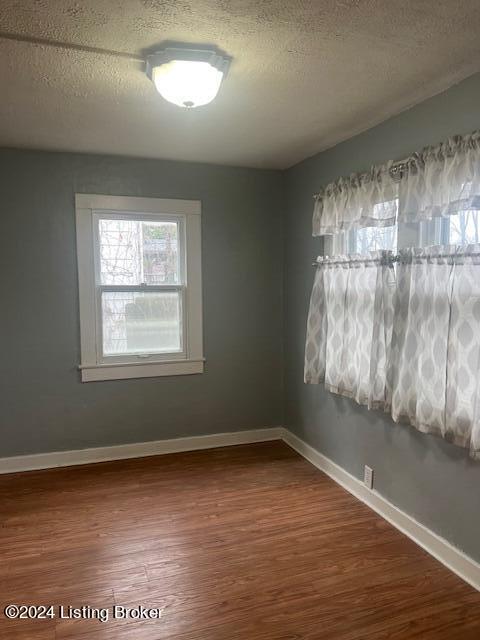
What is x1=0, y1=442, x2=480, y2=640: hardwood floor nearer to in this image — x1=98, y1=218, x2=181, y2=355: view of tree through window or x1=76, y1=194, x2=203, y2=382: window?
x1=76, y1=194, x2=203, y2=382: window

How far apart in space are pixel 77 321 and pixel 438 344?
2554mm

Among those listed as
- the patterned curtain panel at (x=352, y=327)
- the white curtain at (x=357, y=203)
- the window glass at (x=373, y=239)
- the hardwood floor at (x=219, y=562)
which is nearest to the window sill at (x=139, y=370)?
the hardwood floor at (x=219, y=562)

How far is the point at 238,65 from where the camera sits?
6.44 ft

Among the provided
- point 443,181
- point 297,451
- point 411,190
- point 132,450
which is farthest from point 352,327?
point 132,450

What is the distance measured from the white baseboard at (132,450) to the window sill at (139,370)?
0.56 meters

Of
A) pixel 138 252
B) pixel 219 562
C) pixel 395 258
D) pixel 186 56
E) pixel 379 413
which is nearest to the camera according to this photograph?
pixel 186 56

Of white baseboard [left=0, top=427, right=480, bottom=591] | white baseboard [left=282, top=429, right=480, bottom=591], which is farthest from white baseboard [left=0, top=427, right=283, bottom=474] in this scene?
white baseboard [left=282, top=429, right=480, bottom=591]

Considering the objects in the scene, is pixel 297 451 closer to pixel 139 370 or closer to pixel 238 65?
pixel 139 370

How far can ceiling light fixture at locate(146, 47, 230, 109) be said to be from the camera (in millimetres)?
1819

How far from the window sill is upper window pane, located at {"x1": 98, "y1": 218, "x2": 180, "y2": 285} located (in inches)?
25.9

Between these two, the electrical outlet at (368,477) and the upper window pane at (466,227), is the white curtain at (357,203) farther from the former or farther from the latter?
the electrical outlet at (368,477)

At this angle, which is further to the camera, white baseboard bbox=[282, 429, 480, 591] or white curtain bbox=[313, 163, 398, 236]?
white curtain bbox=[313, 163, 398, 236]

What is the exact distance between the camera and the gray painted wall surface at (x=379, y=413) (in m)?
2.17

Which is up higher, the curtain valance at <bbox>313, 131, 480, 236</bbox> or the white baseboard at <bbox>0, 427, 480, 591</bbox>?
the curtain valance at <bbox>313, 131, 480, 236</bbox>
